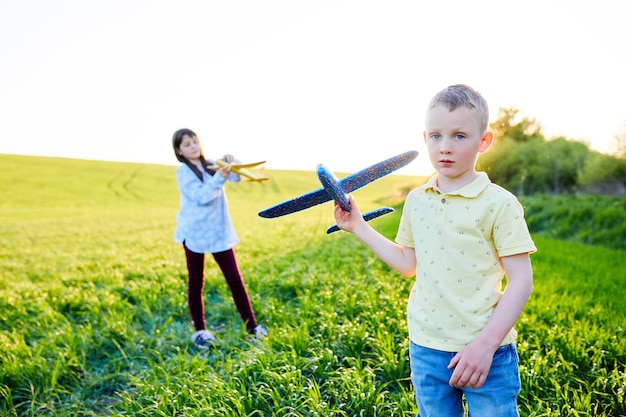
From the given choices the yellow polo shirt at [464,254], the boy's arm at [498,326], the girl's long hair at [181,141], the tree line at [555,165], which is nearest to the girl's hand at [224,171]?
the girl's long hair at [181,141]

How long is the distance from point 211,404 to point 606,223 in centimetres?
1087

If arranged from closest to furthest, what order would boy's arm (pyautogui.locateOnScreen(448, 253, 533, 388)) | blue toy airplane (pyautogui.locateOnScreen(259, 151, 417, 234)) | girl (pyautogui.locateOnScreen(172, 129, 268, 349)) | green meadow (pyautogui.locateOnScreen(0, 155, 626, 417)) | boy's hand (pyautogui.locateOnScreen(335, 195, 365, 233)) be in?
boy's arm (pyautogui.locateOnScreen(448, 253, 533, 388)), blue toy airplane (pyautogui.locateOnScreen(259, 151, 417, 234)), boy's hand (pyautogui.locateOnScreen(335, 195, 365, 233)), green meadow (pyautogui.locateOnScreen(0, 155, 626, 417)), girl (pyautogui.locateOnScreen(172, 129, 268, 349))

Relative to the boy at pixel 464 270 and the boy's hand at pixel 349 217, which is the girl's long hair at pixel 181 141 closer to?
the boy's hand at pixel 349 217

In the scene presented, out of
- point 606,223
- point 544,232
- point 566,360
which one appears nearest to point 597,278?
point 566,360

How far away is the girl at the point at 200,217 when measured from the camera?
13.2 feet

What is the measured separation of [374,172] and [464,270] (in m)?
0.50

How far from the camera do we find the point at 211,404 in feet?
9.48

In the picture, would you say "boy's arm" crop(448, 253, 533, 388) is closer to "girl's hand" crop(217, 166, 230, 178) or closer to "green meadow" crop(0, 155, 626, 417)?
"green meadow" crop(0, 155, 626, 417)

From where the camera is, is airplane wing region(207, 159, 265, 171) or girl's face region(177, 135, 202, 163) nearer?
airplane wing region(207, 159, 265, 171)

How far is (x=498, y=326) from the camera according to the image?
1522 millimetres

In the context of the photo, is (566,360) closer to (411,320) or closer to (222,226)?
(411,320)

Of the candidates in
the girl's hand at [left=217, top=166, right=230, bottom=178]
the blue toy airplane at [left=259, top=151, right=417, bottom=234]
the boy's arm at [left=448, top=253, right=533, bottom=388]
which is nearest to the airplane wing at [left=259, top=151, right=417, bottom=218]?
the blue toy airplane at [left=259, top=151, right=417, bottom=234]

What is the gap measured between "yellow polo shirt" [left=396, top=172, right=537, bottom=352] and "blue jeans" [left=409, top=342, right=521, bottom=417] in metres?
0.06

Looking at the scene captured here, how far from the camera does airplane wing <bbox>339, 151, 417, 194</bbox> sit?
1.65 meters
